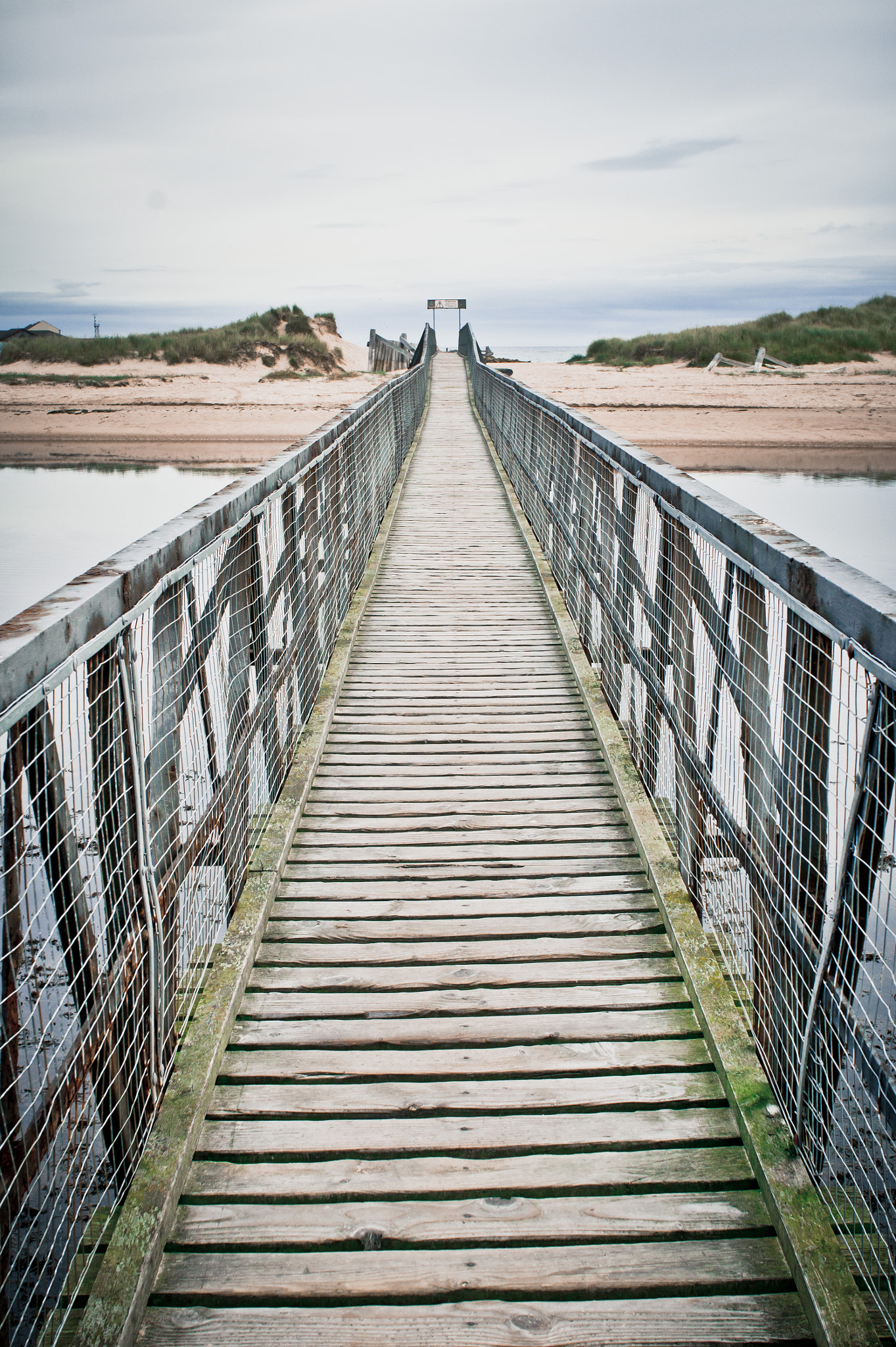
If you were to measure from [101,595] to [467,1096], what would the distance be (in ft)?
4.97

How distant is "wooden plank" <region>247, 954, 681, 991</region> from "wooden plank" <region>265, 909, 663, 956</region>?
13 centimetres

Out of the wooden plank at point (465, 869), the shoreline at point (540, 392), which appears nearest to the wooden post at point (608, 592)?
the wooden plank at point (465, 869)

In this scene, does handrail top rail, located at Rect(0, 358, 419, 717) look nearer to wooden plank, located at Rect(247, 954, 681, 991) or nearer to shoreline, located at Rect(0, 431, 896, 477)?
wooden plank, located at Rect(247, 954, 681, 991)

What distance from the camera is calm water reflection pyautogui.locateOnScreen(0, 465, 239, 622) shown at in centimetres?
1302

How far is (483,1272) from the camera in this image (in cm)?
184

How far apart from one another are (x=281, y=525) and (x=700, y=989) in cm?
236

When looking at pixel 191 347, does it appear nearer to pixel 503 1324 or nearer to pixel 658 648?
pixel 658 648

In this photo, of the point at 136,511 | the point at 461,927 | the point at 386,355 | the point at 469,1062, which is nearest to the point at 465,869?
the point at 461,927

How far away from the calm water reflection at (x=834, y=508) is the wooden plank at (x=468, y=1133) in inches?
422

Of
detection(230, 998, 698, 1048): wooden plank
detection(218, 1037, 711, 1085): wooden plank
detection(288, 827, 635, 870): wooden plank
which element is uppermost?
detection(288, 827, 635, 870): wooden plank

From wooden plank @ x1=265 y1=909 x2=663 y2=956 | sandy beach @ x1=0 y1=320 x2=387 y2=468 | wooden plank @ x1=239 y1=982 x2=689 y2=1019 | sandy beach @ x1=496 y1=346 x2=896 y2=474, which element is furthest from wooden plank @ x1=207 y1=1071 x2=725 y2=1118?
sandy beach @ x1=0 y1=320 x2=387 y2=468

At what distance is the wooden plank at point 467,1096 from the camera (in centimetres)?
223

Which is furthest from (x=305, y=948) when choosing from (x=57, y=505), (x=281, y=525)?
(x=57, y=505)

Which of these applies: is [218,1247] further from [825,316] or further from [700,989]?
[825,316]
